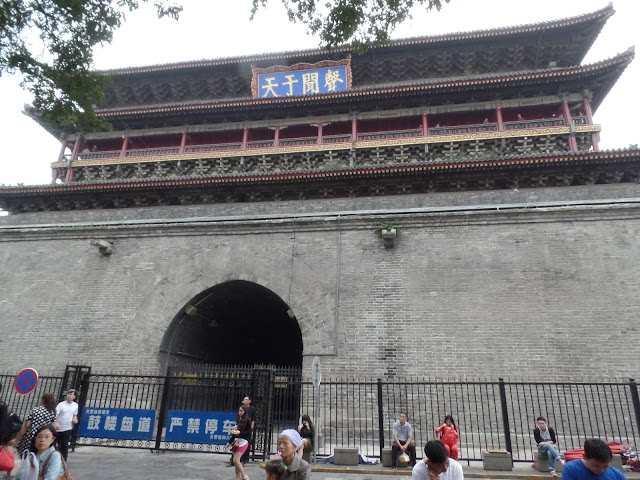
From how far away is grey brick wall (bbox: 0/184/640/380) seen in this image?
9.31 m

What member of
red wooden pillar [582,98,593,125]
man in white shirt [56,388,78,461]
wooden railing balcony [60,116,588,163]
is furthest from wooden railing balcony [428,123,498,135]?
man in white shirt [56,388,78,461]

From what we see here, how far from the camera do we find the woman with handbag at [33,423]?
16.3ft

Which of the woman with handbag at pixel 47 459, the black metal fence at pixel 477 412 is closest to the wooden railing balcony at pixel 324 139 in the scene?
the black metal fence at pixel 477 412

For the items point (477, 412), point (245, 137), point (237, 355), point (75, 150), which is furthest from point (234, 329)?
point (75, 150)

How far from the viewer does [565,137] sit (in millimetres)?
13164

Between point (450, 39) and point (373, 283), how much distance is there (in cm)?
1044

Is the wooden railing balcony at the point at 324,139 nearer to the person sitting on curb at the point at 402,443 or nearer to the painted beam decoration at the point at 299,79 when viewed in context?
the painted beam decoration at the point at 299,79

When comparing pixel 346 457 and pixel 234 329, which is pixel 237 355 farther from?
pixel 346 457

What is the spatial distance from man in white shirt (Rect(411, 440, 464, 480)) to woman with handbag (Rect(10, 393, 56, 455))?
4.43 meters

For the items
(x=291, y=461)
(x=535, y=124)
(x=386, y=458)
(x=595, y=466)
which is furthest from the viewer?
(x=535, y=124)

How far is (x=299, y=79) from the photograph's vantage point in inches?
658

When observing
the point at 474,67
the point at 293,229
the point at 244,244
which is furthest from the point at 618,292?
the point at 474,67

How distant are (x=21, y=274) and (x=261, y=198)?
7085 mm

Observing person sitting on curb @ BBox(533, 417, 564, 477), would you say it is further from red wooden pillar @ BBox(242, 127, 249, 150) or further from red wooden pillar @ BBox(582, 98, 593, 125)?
red wooden pillar @ BBox(242, 127, 249, 150)
